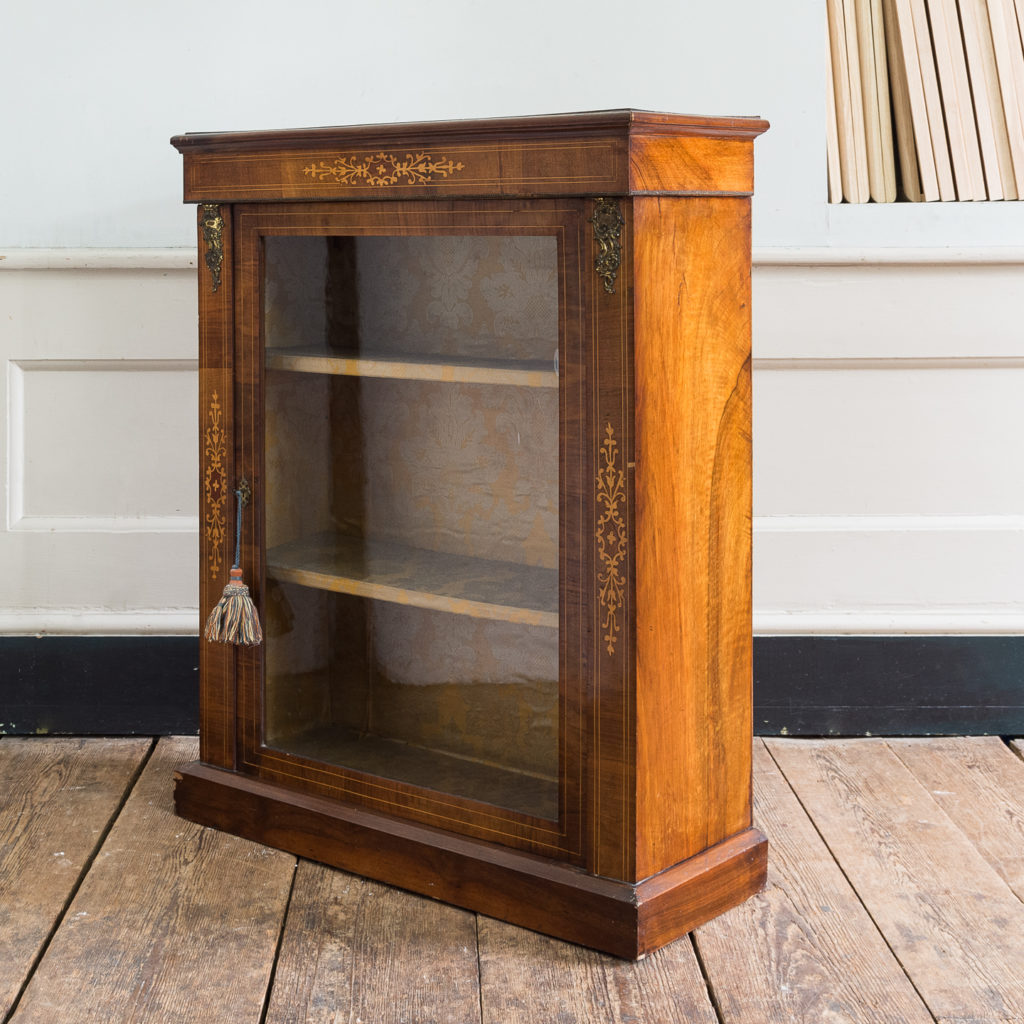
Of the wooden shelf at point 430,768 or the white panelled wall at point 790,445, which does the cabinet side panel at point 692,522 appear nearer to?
the wooden shelf at point 430,768

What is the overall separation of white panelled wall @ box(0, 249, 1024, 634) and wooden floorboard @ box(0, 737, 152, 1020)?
0.22 meters

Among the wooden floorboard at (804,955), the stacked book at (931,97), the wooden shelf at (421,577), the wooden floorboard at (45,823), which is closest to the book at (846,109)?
the stacked book at (931,97)

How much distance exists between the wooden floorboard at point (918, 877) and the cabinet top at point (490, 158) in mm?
948

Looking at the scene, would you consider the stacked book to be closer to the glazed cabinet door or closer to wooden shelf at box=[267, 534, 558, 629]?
the glazed cabinet door

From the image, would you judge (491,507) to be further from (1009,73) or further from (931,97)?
(1009,73)

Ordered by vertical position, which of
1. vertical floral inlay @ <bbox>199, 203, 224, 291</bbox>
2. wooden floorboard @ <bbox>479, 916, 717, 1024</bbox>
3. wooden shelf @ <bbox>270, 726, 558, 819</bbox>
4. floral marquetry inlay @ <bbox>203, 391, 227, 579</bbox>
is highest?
vertical floral inlay @ <bbox>199, 203, 224, 291</bbox>

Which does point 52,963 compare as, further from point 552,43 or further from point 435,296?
point 552,43

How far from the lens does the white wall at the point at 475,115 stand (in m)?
2.11

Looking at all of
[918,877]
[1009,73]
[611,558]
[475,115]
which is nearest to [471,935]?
[611,558]

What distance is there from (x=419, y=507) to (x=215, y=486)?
327 millimetres

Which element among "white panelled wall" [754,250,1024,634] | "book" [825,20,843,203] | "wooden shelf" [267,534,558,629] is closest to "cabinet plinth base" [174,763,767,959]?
"wooden shelf" [267,534,558,629]

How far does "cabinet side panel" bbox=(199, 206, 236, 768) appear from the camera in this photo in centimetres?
179

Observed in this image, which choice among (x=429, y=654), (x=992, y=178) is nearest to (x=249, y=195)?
(x=429, y=654)

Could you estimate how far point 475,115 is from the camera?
2113mm
